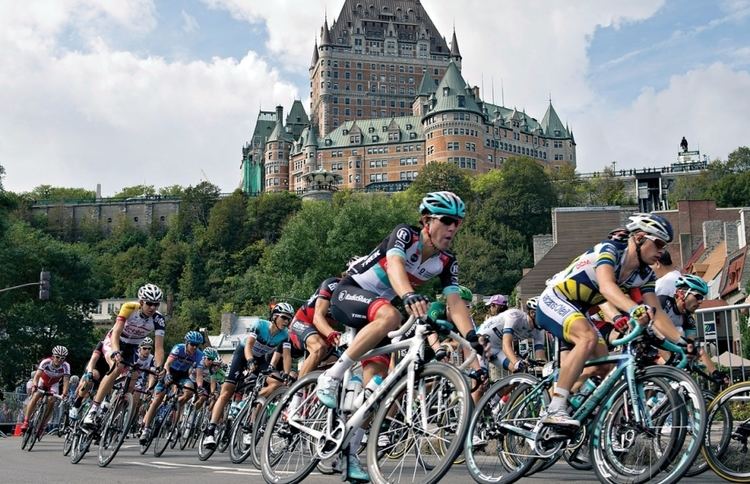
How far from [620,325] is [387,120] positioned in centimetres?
17178

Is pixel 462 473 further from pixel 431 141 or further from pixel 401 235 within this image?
pixel 431 141

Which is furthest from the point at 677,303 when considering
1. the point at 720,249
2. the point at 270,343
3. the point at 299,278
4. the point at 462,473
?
the point at 299,278

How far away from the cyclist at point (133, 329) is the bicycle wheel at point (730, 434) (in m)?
7.15

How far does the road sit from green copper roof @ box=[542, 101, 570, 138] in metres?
180

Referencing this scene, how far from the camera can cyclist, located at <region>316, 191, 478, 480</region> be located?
267 inches

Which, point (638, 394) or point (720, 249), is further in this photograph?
point (720, 249)

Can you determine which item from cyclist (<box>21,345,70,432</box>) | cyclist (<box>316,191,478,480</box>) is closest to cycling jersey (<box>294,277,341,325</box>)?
cyclist (<box>316,191,478,480</box>)

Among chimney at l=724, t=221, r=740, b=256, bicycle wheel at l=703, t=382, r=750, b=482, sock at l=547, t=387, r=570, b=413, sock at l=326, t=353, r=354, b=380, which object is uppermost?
chimney at l=724, t=221, r=740, b=256

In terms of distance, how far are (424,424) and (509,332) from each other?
5.52 m

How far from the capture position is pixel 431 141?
549 ft

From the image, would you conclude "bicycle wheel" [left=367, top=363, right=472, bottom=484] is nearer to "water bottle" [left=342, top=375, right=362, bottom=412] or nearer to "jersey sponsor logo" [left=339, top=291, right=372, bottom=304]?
"water bottle" [left=342, top=375, right=362, bottom=412]

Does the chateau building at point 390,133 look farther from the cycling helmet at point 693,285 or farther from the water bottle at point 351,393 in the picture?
the water bottle at point 351,393

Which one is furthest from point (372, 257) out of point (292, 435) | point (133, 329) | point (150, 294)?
point (133, 329)

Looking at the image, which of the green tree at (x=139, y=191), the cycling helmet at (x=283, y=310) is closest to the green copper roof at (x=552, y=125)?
the green tree at (x=139, y=191)
